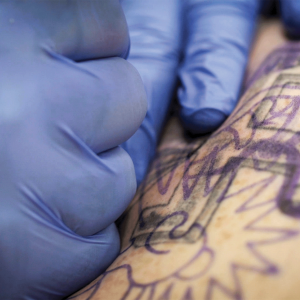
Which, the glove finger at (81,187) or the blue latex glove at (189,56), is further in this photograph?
the blue latex glove at (189,56)

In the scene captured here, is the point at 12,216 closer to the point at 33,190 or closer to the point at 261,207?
the point at 33,190

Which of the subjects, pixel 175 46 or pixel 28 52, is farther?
pixel 175 46

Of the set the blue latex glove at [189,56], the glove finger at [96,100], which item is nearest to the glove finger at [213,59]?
the blue latex glove at [189,56]

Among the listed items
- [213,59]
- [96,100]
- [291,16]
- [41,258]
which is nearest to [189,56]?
[213,59]

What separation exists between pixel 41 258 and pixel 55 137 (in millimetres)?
184

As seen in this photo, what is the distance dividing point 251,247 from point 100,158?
0.86 ft

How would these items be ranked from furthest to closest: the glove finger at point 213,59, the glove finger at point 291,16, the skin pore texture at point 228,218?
the glove finger at point 291,16 → the glove finger at point 213,59 → the skin pore texture at point 228,218

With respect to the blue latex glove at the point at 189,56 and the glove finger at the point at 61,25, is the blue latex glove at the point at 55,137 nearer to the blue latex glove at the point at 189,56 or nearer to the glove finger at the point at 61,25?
the glove finger at the point at 61,25

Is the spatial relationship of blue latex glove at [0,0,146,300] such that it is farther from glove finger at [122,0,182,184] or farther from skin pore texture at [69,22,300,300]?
glove finger at [122,0,182,184]

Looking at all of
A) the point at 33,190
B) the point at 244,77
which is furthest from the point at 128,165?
the point at 244,77

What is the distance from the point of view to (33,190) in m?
0.42

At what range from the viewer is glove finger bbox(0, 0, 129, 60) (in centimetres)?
43

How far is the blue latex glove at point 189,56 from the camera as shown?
699mm

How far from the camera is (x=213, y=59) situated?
0.79 meters
